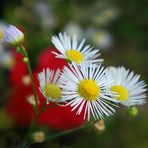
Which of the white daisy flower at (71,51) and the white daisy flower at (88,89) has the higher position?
the white daisy flower at (71,51)

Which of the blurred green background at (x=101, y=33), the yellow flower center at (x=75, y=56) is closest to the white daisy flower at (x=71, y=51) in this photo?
the yellow flower center at (x=75, y=56)

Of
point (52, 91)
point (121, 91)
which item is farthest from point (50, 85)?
point (121, 91)

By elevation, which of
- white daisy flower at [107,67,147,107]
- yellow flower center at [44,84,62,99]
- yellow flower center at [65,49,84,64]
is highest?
yellow flower center at [65,49,84,64]

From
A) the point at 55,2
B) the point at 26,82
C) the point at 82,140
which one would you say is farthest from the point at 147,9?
the point at 26,82

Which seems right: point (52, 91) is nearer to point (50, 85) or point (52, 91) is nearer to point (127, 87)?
point (50, 85)

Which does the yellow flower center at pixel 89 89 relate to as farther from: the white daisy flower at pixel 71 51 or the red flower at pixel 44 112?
the red flower at pixel 44 112

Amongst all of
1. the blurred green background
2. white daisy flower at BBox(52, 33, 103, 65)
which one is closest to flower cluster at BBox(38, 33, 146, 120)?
white daisy flower at BBox(52, 33, 103, 65)

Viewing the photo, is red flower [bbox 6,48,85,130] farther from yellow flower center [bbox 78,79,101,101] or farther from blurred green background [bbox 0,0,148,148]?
yellow flower center [bbox 78,79,101,101]
